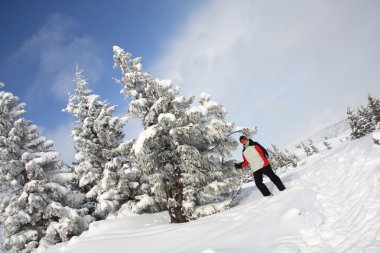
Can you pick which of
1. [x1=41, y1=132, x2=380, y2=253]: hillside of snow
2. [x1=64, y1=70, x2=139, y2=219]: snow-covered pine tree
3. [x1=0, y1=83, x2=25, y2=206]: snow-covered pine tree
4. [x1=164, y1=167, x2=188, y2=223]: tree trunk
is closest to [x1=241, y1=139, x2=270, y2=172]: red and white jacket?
[x1=41, y1=132, x2=380, y2=253]: hillside of snow

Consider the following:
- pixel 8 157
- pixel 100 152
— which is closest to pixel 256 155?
pixel 100 152

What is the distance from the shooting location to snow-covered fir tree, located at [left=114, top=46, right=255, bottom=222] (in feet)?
43.4

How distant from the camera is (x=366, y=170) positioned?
7.86 m

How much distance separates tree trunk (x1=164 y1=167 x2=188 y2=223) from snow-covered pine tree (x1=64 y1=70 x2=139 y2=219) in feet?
17.3

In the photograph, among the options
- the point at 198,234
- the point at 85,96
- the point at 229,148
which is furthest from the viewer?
the point at 85,96

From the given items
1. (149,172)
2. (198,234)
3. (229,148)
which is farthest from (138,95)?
(198,234)

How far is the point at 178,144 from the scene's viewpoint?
43.8 ft

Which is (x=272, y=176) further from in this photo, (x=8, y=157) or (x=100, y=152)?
(x=8, y=157)

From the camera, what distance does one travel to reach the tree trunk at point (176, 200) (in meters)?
13.5

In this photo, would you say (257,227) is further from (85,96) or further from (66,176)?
(85,96)

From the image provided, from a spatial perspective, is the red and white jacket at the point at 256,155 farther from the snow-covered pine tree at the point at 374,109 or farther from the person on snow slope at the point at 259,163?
the snow-covered pine tree at the point at 374,109

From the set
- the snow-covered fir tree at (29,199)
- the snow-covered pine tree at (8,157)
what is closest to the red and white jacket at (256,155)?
the snow-covered fir tree at (29,199)

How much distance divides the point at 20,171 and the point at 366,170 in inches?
737

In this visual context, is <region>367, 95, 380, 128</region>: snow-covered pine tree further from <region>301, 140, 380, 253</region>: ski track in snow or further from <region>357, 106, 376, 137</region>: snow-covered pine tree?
<region>301, 140, 380, 253</region>: ski track in snow
